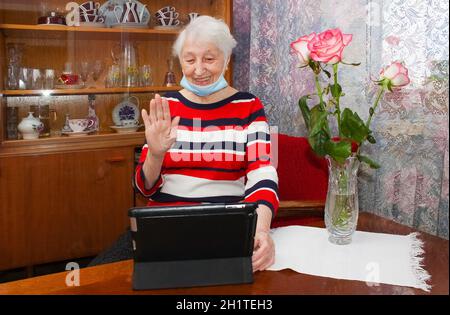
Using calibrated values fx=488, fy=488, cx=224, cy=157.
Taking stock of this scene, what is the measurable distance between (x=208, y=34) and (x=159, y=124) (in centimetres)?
44

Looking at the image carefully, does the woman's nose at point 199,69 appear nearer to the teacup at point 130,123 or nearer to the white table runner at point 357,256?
the white table runner at point 357,256

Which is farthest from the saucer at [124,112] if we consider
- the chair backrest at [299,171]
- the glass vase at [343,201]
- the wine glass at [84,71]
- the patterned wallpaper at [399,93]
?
the glass vase at [343,201]

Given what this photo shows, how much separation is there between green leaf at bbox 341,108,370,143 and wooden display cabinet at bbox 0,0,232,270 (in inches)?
69.0

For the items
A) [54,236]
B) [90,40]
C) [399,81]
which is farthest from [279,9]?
[54,236]

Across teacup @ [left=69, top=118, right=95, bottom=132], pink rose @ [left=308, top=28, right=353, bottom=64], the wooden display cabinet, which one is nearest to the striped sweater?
pink rose @ [left=308, top=28, right=353, bottom=64]

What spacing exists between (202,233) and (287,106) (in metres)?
1.55

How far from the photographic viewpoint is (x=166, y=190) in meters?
1.54

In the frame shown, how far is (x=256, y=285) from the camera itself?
3.01 feet

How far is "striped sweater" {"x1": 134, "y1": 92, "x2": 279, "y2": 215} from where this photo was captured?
1518 mm

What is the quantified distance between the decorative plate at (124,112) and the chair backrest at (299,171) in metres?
1.22

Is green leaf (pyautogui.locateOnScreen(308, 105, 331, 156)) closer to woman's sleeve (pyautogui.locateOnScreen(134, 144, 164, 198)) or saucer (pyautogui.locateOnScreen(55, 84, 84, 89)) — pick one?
woman's sleeve (pyautogui.locateOnScreen(134, 144, 164, 198))

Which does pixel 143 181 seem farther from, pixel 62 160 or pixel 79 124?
pixel 79 124

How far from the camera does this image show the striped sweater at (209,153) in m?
1.52

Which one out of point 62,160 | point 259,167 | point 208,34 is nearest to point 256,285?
point 259,167
